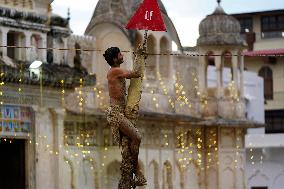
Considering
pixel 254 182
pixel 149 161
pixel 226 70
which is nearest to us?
pixel 149 161

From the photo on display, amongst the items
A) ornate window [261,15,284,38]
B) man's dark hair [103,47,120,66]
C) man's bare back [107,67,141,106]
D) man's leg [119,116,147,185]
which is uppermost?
A: ornate window [261,15,284,38]

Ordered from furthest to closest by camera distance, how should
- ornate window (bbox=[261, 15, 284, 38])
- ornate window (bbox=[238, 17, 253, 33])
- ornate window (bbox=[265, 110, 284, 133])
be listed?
1. ornate window (bbox=[238, 17, 253, 33])
2. ornate window (bbox=[261, 15, 284, 38])
3. ornate window (bbox=[265, 110, 284, 133])

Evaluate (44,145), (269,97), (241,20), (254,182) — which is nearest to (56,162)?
(44,145)

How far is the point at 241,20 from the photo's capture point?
53531 mm

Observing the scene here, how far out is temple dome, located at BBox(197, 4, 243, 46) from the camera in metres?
35.9

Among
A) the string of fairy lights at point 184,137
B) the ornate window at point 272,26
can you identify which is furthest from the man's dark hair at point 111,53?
the ornate window at point 272,26

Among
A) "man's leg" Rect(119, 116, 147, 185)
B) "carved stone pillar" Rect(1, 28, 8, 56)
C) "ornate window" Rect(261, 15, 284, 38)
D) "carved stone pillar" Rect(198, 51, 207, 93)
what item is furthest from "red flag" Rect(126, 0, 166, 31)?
"ornate window" Rect(261, 15, 284, 38)

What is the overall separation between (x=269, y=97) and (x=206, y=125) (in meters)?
14.2

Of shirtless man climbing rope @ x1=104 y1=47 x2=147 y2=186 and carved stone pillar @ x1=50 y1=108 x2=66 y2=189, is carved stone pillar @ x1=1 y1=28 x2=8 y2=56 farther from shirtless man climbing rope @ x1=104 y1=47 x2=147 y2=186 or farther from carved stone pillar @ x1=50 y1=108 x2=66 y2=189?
shirtless man climbing rope @ x1=104 y1=47 x2=147 y2=186

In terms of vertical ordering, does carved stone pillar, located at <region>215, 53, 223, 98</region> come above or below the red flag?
above

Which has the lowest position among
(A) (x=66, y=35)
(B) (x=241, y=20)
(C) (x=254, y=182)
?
(C) (x=254, y=182)

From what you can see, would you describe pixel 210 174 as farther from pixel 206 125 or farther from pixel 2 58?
pixel 2 58

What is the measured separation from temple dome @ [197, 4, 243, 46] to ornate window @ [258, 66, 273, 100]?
13.6 metres

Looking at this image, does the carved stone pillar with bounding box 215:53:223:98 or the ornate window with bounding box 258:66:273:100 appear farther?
the ornate window with bounding box 258:66:273:100
